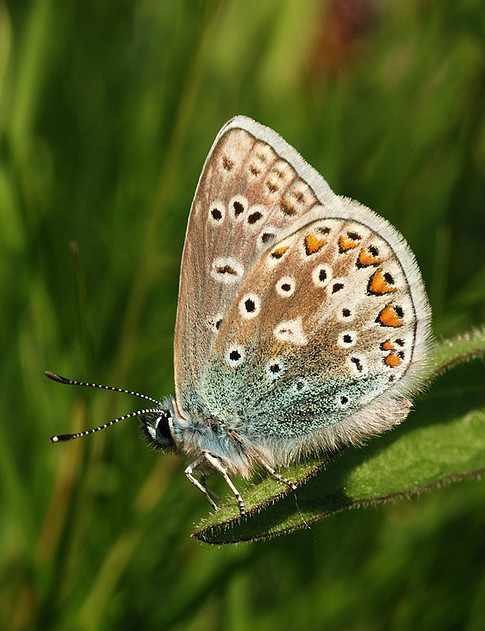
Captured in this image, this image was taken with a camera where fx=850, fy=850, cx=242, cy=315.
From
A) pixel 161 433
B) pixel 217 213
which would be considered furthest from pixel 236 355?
pixel 217 213

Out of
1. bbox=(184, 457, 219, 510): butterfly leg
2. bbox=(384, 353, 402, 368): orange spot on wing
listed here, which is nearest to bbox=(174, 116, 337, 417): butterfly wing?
bbox=(184, 457, 219, 510): butterfly leg

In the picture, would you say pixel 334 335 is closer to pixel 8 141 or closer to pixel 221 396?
pixel 221 396

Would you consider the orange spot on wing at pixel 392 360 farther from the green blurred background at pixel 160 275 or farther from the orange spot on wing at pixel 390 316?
the green blurred background at pixel 160 275

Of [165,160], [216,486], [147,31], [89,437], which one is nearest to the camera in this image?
[89,437]

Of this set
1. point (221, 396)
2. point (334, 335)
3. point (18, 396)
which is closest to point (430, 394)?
point (334, 335)

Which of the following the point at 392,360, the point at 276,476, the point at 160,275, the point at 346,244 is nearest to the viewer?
the point at 276,476

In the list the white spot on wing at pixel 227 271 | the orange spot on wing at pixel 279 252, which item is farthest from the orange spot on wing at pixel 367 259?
the white spot on wing at pixel 227 271

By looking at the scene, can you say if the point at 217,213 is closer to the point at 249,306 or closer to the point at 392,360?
the point at 249,306
